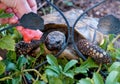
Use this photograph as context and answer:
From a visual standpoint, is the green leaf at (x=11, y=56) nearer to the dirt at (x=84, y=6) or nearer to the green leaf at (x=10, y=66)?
the green leaf at (x=10, y=66)

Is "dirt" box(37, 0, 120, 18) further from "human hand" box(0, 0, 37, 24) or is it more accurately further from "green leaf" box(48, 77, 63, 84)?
"green leaf" box(48, 77, 63, 84)

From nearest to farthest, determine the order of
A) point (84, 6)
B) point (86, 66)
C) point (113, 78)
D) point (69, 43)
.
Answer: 1. point (113, 78)
2. point (86, 66)
3. point (69, 43)
4. point (84, 6)

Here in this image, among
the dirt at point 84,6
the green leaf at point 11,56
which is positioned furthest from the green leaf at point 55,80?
the dirt at point 84,6

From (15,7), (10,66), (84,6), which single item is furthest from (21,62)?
(84,6)

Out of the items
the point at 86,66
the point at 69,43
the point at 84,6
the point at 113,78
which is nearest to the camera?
the point at 113,78

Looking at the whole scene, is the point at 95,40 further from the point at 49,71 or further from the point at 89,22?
the point at 49,71

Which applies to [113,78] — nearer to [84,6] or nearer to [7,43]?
[7,43]

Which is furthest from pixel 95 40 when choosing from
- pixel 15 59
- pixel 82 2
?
pixel 82 2
